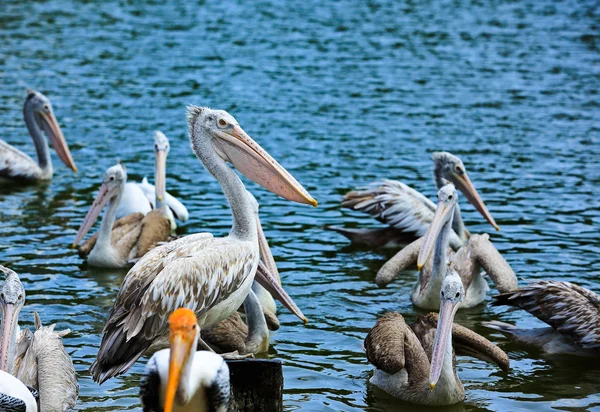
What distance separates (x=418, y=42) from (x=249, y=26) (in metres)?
3.63

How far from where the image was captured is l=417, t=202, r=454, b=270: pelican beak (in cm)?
717

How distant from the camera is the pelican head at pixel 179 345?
368 cm

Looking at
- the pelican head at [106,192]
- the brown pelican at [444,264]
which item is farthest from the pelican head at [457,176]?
the pelican head at [106,192]

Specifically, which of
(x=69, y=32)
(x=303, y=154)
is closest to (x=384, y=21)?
(x=69, y=32)

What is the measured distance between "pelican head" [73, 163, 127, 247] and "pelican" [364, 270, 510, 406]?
3.38 meters

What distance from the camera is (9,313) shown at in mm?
5398

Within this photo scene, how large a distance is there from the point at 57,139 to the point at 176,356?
7814 mm

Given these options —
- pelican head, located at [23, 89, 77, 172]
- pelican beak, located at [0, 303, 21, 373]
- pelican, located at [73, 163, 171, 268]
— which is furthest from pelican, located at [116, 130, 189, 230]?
pelican beak, located at [0, 303, 21, 373]

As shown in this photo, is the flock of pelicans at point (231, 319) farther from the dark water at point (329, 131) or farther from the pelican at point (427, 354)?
the dark water at point (329, 131)

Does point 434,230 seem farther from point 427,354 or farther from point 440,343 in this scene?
point 440,343

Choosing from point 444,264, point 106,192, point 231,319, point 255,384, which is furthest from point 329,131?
point 255,384

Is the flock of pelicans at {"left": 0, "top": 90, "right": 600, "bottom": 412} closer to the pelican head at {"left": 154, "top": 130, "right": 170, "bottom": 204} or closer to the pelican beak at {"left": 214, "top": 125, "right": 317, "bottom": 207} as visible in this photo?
the pelican beak at {"left": 214, "top": 125, "right": 317, "bottom": 207}

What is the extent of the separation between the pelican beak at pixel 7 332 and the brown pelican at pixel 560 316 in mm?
3170

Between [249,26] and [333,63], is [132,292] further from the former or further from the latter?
[249,26]
